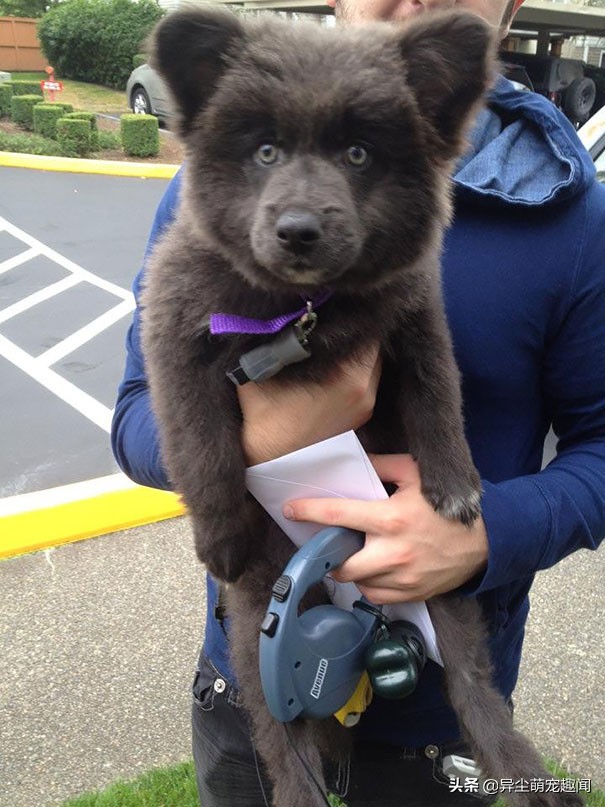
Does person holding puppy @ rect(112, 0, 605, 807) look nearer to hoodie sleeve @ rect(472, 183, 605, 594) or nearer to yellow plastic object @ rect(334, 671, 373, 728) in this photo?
hoodie sleeve @ rect(472, 183, 605, 594)

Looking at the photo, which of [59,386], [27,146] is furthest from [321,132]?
[27,146]

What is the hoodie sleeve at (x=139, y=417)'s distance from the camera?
77.9 inches

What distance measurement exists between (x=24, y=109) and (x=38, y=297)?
11.3m

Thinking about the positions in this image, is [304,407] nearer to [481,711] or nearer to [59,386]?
[481,711]

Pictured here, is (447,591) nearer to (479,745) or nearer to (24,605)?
(479,745)

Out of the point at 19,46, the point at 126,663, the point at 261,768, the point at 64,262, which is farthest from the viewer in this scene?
the point at 19,46

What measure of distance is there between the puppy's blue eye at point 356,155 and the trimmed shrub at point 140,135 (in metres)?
13.4

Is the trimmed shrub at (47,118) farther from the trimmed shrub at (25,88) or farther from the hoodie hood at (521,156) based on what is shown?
the hoodie hood at (521,156)

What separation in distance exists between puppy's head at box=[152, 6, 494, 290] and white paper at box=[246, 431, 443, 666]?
14.3 inches

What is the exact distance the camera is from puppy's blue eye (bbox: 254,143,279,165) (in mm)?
1608

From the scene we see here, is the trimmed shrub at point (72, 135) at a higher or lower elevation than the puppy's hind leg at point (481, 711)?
lower

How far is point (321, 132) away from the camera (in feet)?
5.13

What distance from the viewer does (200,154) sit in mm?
1703

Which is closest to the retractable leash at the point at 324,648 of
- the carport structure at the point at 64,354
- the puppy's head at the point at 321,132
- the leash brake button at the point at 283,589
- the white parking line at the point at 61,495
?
the leash brake button at the point at 283,589
